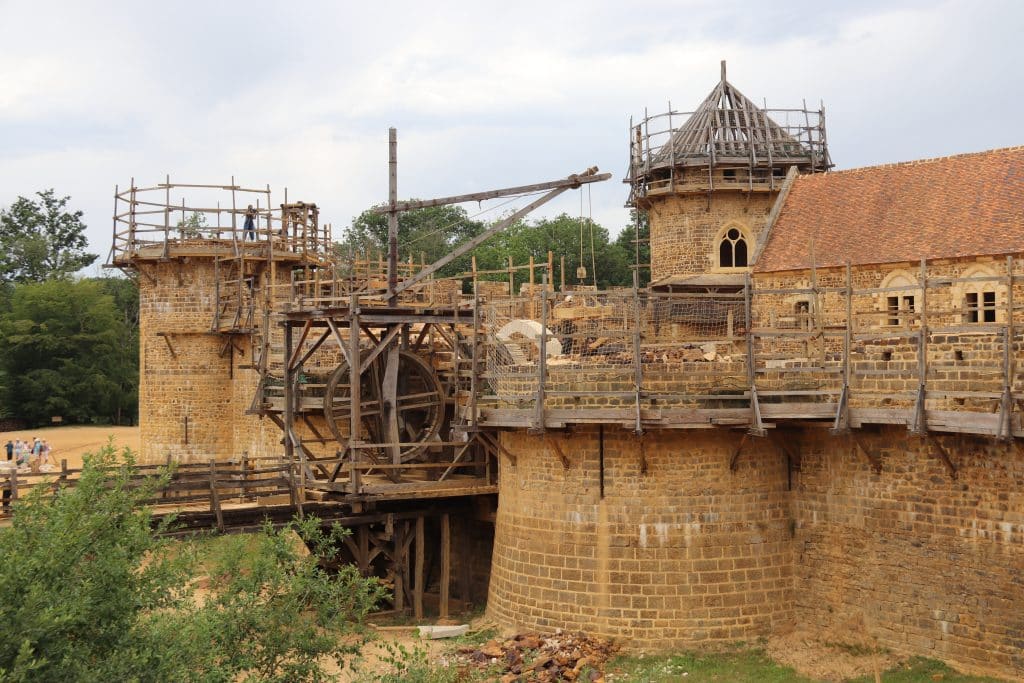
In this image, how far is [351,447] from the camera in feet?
71.7

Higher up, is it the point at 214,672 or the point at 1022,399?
the point at 1022,399

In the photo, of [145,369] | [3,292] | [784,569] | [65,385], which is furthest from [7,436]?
[784,569]

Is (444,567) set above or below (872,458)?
below

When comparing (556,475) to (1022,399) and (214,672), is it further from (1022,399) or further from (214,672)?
(214,672)

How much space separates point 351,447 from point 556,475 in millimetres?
4204

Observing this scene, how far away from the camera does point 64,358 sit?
4775 centimetres

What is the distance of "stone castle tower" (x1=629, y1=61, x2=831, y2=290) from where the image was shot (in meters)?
33.8

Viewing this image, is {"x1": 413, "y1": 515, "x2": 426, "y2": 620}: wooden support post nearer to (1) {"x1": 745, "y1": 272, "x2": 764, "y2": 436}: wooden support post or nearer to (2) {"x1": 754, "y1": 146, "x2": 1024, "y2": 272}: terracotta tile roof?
(1) {"x1": 745, "y1": 272, "x2": 764, "y2": 436}: wooden support post

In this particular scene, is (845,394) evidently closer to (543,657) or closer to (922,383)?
(922,383)

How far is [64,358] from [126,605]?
3839 centimetres

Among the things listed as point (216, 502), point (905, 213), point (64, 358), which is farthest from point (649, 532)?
point (64, 358)

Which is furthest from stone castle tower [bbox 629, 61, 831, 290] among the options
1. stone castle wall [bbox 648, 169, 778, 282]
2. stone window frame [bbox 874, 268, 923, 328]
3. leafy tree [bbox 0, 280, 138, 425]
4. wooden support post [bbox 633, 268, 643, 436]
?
leafy tree [bbox 0, 280, 138, 425]

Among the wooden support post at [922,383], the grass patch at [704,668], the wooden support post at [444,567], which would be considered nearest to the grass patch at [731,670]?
the grass patch at [704,668]

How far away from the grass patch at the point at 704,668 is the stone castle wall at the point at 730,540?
0.38 meters
